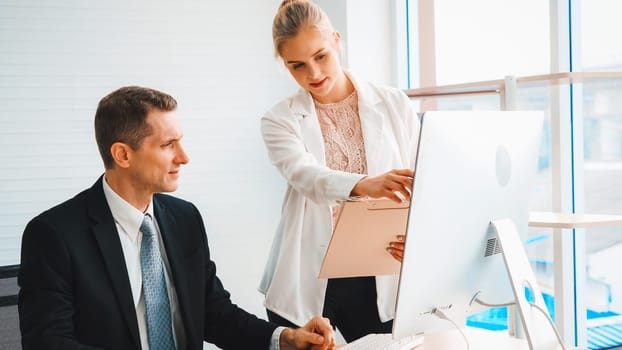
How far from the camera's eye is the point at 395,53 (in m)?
3.43

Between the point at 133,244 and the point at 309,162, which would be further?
the point at 309,162

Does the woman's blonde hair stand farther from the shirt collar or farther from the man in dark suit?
the shirt collar

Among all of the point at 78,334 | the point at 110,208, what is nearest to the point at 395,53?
the point at 110,208

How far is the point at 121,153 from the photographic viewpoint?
1537 mm

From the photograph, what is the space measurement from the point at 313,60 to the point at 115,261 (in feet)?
2.41

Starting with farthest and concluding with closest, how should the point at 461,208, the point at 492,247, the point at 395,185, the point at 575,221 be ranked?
the point at 575,221, the point at 395,185, the point at 492,247, the point at 461,208

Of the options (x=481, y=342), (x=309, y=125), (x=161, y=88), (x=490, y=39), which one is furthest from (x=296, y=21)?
(x=161, y=88)

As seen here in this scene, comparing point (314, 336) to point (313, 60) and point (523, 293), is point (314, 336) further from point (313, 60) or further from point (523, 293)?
point (313, 60)

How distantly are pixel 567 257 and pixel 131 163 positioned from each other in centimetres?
185

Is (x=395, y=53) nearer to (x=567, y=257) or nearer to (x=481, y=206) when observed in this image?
(x=567, y=257)

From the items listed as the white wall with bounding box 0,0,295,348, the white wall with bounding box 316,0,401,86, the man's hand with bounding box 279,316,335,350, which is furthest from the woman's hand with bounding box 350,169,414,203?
the white wall with bounding box 0,0,295,348

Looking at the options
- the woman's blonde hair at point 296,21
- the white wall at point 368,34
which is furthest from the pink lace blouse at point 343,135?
the white wall at point 368,34

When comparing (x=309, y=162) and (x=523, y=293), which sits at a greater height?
(x=309, y=162)

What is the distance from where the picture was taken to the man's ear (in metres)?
1.53
